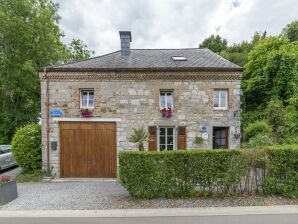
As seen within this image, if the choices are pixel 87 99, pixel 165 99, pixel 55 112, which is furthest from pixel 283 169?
pixel 55 112

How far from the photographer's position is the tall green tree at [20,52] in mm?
13898

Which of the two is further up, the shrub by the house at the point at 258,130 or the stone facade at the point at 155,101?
the stone facade at the point at 155,101

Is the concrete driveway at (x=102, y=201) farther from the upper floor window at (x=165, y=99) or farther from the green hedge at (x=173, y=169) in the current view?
the upper floor window at (x=165, y=99)

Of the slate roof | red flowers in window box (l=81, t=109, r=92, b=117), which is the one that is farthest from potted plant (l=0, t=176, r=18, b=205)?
the slate roof

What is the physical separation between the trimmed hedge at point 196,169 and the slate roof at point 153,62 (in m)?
4.51

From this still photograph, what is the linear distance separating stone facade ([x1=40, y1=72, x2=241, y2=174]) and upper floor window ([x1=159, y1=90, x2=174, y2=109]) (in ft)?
0.76

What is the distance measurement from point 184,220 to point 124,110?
18.3 ft

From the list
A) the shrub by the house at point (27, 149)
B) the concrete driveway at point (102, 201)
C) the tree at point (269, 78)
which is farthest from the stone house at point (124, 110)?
the tree at point (269, 78)

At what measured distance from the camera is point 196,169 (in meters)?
5.85

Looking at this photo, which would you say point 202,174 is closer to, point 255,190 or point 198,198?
point 198,198

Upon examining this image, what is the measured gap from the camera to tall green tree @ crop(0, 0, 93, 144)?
45.6ft

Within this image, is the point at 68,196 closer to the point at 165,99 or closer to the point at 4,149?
the point at 165,99

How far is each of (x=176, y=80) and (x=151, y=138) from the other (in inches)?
119

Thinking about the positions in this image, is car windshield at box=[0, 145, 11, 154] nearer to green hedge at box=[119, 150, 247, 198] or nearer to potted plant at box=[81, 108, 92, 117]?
potted plant at box=[81, 108, 92, 117]
